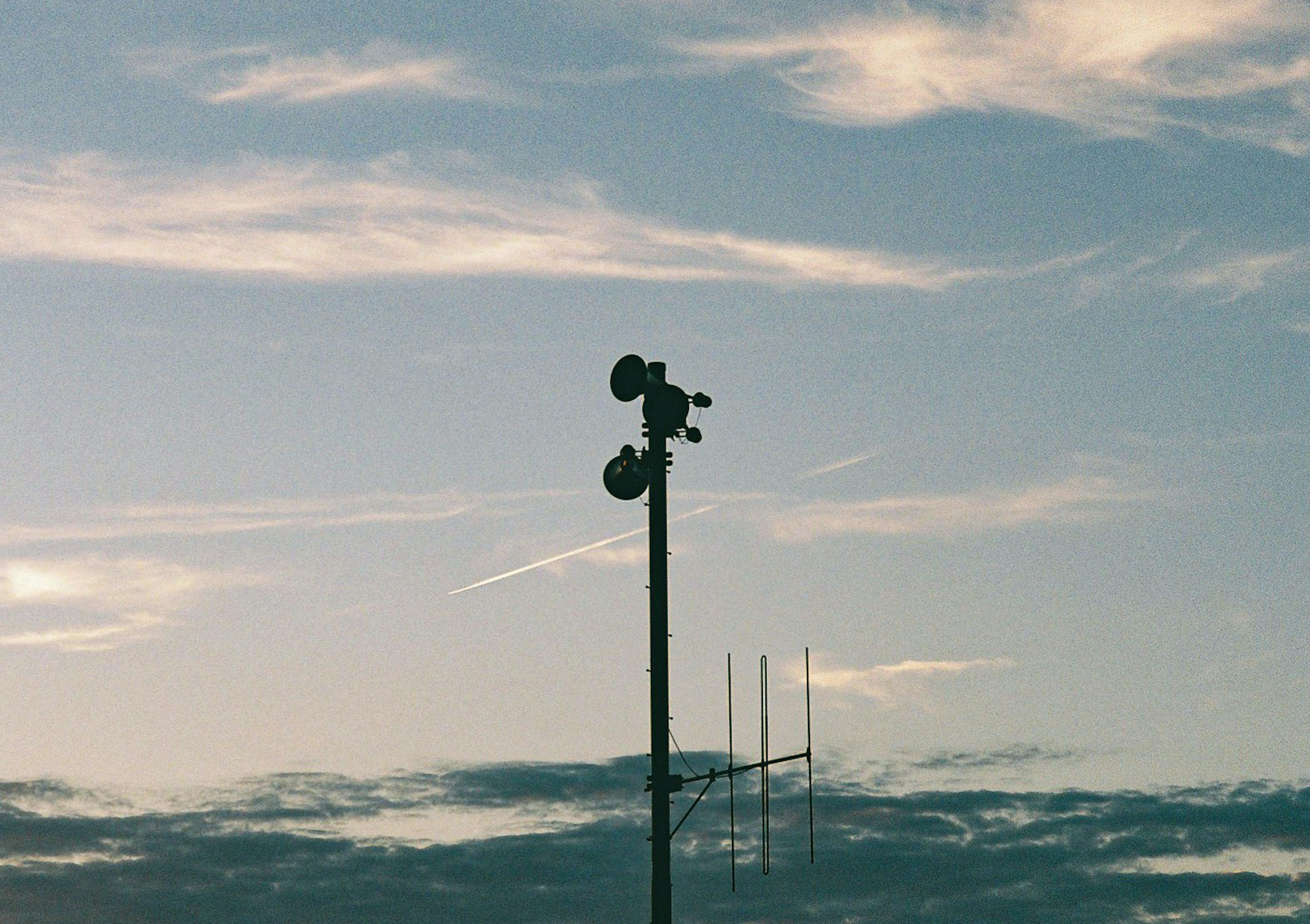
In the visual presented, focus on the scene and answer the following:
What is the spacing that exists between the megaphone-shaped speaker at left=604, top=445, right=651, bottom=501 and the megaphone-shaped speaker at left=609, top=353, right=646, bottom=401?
120mm

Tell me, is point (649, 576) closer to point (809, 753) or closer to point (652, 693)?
point (652, 693)

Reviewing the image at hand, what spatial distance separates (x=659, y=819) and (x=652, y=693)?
2.47 meters

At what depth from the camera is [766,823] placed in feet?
138

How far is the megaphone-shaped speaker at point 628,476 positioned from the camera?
1587 inches

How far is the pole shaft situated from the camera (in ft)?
125

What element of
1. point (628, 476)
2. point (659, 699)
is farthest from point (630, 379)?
point (659, 699)

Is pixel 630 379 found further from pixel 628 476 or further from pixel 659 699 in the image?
pixel 659 699

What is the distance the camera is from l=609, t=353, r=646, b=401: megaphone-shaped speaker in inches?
1597

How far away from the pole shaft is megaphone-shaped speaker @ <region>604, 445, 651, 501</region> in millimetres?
264

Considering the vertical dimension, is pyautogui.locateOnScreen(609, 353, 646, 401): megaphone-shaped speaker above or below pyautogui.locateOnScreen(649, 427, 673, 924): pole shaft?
above

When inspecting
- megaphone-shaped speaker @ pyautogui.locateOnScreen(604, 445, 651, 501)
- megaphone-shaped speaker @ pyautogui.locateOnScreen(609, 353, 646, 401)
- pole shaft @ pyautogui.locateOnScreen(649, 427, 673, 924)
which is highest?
megaphone-shaped speaker @ pyautogui.locateOnScreen(609, 353, 646, 401)

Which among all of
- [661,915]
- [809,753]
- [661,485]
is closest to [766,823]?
[809,753]

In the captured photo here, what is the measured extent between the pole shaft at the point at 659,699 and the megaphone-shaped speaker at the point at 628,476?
0.26m

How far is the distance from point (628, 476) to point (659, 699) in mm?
4680
